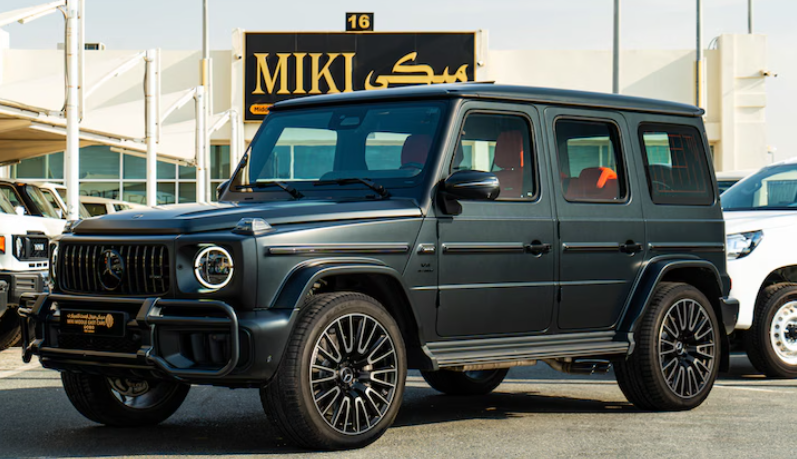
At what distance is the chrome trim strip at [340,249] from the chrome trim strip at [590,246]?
1.29 metres

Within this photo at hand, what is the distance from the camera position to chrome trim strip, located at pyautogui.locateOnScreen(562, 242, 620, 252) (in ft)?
23.3

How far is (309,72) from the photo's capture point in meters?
36.2

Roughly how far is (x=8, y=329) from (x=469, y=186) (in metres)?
6.84

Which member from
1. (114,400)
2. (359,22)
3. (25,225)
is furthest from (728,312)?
(359,22)

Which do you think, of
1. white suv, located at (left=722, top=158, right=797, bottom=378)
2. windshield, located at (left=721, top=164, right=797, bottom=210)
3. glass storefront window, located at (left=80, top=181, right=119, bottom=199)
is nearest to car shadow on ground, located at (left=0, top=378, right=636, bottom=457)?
white suv, located at (left=722, top=158, right=797, bottom=378)

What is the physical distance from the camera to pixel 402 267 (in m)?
6.23

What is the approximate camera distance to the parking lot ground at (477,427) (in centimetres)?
616

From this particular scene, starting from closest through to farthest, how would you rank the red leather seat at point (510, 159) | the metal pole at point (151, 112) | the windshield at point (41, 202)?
the red leather seat at point (510, 159), the windshield at point (41, 202), the metal pole at point (151, 112)

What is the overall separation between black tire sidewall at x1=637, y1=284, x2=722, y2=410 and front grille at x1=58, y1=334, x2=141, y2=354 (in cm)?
336

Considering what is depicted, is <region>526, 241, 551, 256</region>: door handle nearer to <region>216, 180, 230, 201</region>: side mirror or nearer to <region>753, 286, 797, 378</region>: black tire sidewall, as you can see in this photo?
<region>216, 180, 230, 201</region>: side mirror

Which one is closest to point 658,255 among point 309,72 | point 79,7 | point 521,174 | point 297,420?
point 521,174

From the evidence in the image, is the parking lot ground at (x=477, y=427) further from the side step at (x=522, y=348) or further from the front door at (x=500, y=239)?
the front door at (x=500, y=239)

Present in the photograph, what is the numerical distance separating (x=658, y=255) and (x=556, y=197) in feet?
3.30

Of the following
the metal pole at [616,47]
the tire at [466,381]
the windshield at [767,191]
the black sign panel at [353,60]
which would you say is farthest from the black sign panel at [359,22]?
the tire at [466,381]
